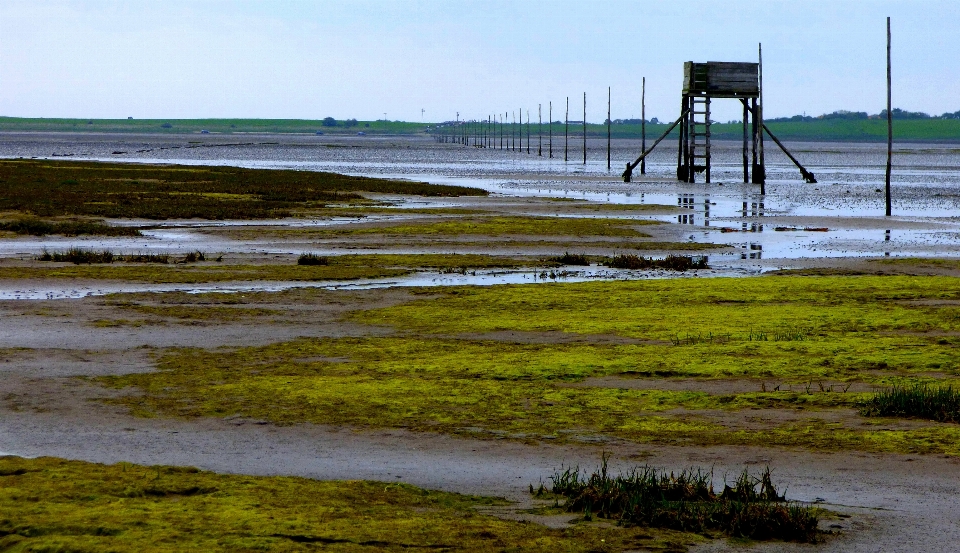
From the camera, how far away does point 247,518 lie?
7.66 metres

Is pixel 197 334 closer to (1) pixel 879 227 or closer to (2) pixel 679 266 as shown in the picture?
(2) pixel 679 266

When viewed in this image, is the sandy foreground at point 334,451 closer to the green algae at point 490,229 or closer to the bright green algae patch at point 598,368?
the bright green algae patch at point 598,368

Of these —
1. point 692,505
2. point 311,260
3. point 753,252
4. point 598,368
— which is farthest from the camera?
point 753,252

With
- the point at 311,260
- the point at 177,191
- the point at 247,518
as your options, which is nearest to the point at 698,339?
the point at 247,518

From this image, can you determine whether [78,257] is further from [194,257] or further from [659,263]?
[659,263]

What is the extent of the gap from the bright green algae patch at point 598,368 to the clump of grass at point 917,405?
0.23 meters

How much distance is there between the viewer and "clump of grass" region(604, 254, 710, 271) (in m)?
25.4

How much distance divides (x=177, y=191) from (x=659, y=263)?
3115 cm

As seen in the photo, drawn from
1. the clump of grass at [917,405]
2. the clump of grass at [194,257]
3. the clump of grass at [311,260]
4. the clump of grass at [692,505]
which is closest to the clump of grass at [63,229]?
the clump of grass at [194,257]

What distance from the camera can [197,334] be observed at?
16375 millimetres

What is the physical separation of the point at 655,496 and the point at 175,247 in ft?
74.4

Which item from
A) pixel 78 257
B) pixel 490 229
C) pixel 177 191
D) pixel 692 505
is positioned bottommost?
pixel 692 505

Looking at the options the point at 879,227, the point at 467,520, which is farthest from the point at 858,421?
the point at 879,227

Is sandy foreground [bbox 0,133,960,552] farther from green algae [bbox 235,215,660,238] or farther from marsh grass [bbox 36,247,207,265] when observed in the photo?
green algae [bbox 235,215,660,238]
